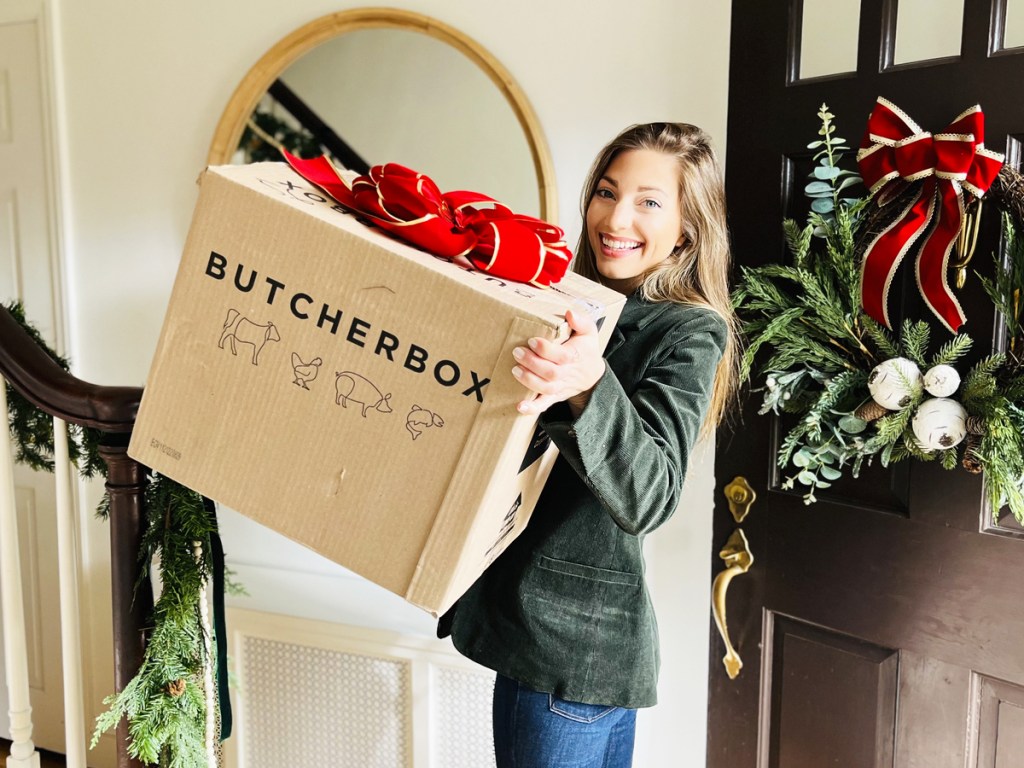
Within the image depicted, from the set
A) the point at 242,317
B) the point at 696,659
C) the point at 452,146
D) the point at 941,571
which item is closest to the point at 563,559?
the point at 242,317

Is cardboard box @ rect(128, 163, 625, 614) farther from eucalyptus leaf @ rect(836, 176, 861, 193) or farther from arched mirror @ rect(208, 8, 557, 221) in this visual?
arched mirror @ rect(208, 8, 557, 221)

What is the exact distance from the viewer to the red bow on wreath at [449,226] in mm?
767

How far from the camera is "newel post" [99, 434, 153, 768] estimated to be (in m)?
0.99

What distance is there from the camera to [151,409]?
0.84 metres

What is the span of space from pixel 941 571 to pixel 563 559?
2.05ft

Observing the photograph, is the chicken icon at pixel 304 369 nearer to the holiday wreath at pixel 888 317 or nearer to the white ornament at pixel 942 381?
the holiday wreath at pixel 888 317

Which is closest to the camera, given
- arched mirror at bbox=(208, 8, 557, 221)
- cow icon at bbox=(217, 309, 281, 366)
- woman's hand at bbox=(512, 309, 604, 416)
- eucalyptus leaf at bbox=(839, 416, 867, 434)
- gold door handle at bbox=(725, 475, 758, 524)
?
woman's hand at bbox=(512, 309, 604, 416)

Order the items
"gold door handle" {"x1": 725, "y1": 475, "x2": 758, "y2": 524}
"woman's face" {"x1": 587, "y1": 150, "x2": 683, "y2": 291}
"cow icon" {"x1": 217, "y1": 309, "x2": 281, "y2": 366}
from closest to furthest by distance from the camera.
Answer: "cow icon" {"x1": 217, "y1": 309, "x2": 281, "y2": 366} < "woman's face" {"x1": 587, "y1": 150, "x2": 683, "y2": 291} < "gold door handle" {"x1": 725, "y1": 475, "x2": 758, "y2": 524}

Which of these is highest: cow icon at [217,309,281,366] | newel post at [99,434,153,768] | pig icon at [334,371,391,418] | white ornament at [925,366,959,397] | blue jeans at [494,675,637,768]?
white ornament at [925,366,959,397]

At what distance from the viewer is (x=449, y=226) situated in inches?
30.6

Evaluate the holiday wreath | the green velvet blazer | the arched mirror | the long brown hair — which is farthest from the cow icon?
the arched mirror

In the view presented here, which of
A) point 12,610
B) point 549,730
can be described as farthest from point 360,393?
point 12,610

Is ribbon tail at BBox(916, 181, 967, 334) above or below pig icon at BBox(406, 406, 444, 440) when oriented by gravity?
above

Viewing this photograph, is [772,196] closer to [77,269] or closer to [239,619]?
[239,619]
